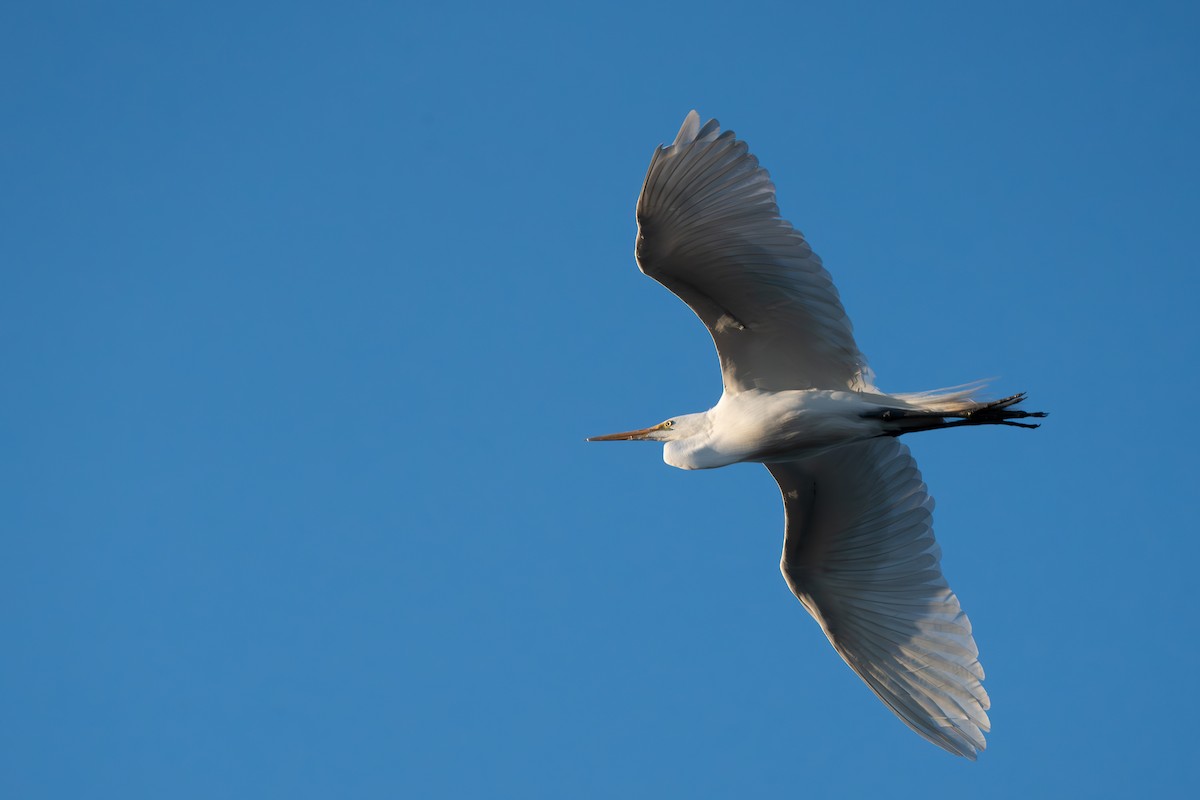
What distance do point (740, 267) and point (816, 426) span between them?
118cm

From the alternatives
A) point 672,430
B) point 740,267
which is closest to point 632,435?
point 672,430

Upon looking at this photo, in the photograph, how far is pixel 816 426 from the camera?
26.9 ft

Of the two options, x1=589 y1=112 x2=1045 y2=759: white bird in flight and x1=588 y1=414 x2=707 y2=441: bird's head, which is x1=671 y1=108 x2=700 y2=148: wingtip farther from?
x1=588 y1=414 x2=707 y2=441: bird's head

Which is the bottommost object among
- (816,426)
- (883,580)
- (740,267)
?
(883,580)

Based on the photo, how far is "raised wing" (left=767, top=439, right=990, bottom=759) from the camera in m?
8.64

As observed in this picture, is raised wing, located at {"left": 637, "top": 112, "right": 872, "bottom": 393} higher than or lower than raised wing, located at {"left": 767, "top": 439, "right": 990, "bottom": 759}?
higher

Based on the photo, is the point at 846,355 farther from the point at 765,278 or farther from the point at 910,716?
the point at 910,716

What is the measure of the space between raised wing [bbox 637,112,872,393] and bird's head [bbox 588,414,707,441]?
1.24 feet

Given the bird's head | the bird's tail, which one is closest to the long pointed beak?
the bird's head

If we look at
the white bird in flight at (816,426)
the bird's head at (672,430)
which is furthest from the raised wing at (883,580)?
the bird's head at (672,430)

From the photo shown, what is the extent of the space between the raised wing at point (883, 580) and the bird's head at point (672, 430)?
2.53 feet

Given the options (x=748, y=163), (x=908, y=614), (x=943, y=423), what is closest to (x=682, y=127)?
(x=748, y=163)

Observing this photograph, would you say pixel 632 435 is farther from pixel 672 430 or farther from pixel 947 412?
pixel 947 412

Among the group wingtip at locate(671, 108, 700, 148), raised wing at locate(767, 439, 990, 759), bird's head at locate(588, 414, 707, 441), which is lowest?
raised wing at locate(767, 439, 990, 759)
